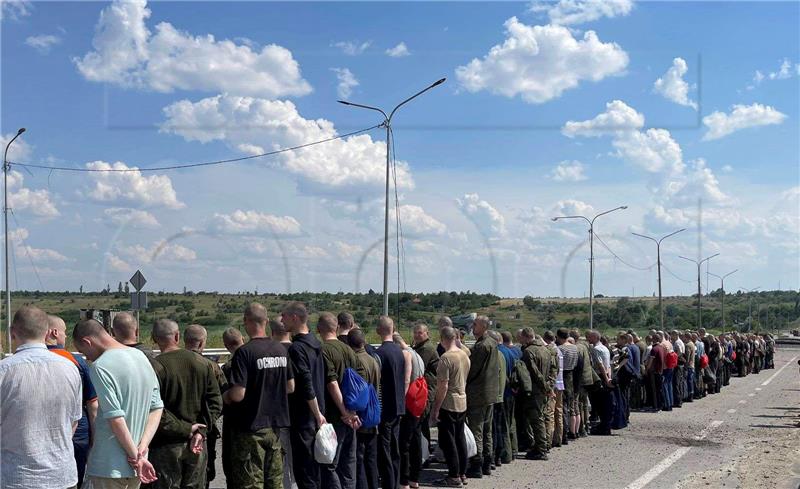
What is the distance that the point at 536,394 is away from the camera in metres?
12.1

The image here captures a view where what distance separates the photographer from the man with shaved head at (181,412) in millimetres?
6457

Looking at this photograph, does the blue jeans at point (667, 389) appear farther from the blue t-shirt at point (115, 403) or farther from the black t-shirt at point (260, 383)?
the blue t-shirt at point (115, 403)

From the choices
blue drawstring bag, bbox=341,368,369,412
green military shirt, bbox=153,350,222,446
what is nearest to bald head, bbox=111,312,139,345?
green military shirt, bbox=153,350,222,446

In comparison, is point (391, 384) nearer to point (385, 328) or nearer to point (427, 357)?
point (385, 328)

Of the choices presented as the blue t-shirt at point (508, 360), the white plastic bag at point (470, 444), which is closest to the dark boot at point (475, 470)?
the white plastic bag at point (470, 444)

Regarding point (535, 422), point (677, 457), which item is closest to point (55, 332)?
point (535, 422)

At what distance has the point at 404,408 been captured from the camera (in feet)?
30.2

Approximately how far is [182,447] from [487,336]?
495cm

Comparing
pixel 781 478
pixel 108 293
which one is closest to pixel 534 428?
pixel 781 478

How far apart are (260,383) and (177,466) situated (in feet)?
3.29

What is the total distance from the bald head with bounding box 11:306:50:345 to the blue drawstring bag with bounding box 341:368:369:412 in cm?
345

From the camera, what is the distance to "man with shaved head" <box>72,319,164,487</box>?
549 centimetres

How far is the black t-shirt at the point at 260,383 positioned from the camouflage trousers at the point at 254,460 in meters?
0.09

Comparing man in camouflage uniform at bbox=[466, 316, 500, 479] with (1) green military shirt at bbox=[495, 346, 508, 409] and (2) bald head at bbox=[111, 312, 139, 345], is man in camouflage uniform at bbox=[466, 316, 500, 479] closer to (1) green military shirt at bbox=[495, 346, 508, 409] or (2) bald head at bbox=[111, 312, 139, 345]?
(1) green military shirt at bbox=[495, 346, 508, 409]
